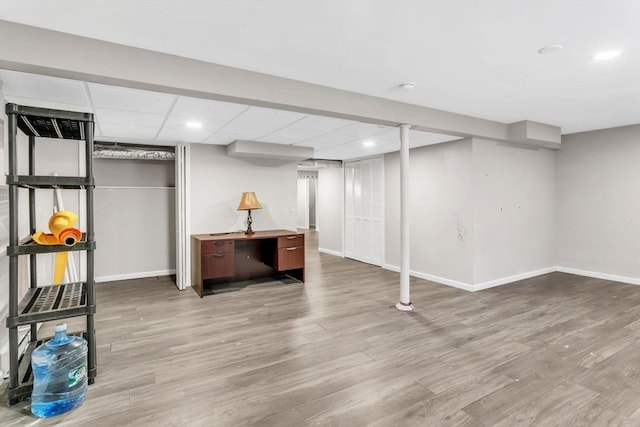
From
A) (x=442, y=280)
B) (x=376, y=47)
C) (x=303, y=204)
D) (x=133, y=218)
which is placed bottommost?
(x=442, y=280)

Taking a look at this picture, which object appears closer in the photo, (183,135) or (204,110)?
(204,110)

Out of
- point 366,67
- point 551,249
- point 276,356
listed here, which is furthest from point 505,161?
point 276,356

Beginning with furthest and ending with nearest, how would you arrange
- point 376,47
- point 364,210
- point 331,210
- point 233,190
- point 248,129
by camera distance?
point 331,210 → point 364,210 → point 233,190 → point 248,129 → point 376,47

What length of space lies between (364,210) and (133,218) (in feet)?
14.1

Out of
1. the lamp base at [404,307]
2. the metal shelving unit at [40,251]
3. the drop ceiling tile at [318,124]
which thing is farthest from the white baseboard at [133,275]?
the lamp base at [404,307]

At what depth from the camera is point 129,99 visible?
300 centimetres

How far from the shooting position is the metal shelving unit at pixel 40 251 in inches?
82.0

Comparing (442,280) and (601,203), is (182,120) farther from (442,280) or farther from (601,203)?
(601,203)

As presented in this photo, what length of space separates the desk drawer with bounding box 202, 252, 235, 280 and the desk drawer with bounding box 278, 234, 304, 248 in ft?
2.52

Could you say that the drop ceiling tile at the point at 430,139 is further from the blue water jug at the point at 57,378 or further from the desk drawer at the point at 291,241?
the blue water jug at the point at 57,378

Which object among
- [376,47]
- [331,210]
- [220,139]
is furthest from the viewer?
[331,210]

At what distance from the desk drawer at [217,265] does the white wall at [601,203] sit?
564 centimetres

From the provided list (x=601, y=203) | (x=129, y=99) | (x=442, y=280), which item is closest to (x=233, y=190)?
(x=129, y=99)

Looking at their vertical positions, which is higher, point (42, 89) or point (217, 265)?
point (42, 89)
